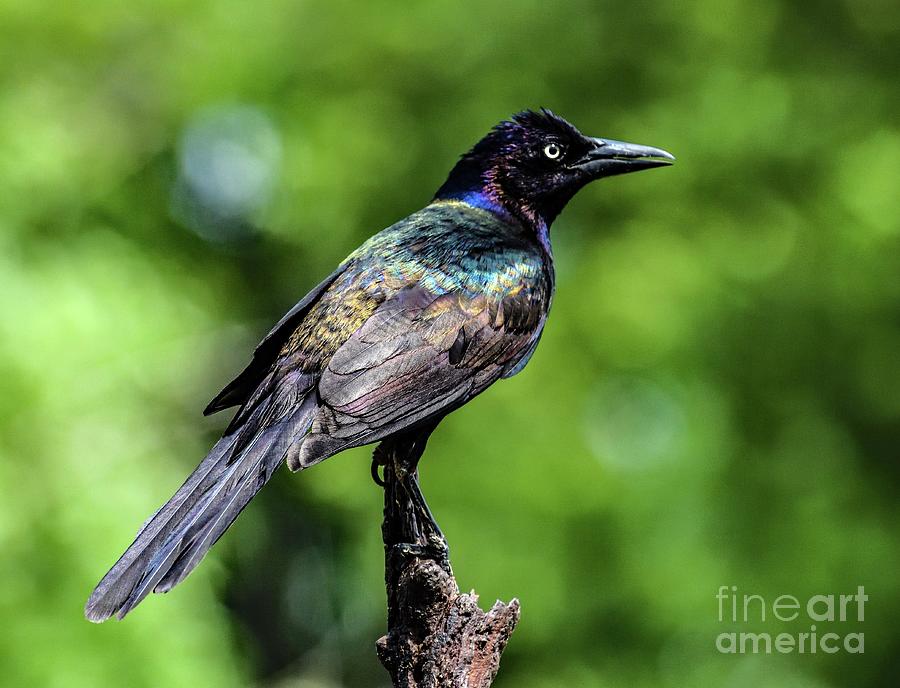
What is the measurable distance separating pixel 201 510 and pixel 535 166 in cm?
218

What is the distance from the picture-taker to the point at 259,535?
13961 millimetres

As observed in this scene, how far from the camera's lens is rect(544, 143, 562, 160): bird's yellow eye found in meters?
5.05

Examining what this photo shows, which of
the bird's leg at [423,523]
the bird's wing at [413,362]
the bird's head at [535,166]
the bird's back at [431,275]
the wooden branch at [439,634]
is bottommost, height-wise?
the wooden branch at [439,634]

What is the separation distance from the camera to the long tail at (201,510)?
3236 millimetres

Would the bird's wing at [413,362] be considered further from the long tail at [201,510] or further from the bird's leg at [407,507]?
the bird's leg at [407,507]

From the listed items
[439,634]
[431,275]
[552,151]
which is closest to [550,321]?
[552,151]

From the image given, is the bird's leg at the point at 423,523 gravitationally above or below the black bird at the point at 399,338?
below

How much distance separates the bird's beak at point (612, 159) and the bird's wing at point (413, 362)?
0.80m

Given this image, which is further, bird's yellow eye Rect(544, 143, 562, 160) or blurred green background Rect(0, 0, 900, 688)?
blurred green background Rect(0, 0, 900, 688)

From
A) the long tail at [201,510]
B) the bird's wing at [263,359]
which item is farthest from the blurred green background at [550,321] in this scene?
the long tail at [201,510]

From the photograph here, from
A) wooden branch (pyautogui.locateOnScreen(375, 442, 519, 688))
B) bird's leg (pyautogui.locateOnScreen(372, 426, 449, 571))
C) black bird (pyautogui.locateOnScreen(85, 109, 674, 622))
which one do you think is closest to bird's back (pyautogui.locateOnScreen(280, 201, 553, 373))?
black bird (pyautogui.locateOnScreen(85, 109, 674, 622))

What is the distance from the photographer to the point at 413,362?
401 cm

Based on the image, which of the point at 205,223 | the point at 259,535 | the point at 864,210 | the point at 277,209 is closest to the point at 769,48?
the point at 864,210

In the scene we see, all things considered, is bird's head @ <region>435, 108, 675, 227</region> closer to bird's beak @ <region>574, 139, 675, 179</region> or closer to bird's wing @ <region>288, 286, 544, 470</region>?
bird's beak @ <region>574, 139, 675, 179</region>
